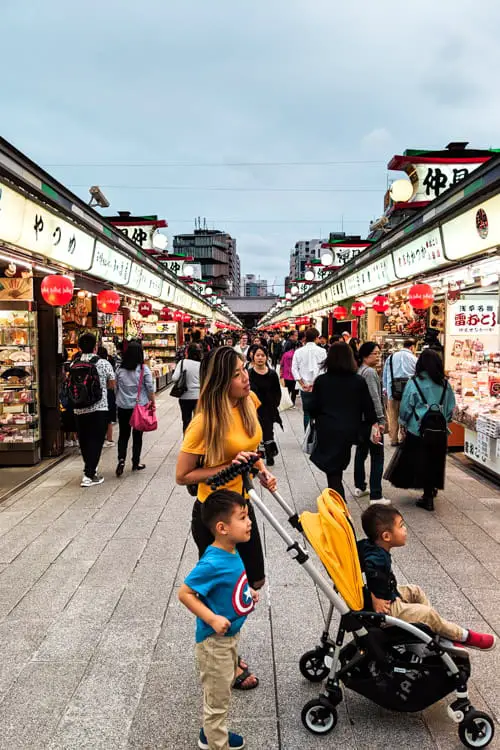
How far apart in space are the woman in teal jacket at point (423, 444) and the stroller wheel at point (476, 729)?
136 inches

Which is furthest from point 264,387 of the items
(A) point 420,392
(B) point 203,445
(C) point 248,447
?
(B) point 203,445

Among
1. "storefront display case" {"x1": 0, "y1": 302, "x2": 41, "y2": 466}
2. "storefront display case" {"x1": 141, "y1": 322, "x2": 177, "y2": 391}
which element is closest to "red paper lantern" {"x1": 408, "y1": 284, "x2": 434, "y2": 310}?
"storefront display case" {"x1": 0, "y1": 302, "x2": 41, "y2": 466}

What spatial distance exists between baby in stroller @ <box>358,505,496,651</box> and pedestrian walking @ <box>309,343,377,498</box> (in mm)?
2153

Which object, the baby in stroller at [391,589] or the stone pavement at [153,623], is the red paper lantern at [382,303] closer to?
the stone pavement at [153,623]

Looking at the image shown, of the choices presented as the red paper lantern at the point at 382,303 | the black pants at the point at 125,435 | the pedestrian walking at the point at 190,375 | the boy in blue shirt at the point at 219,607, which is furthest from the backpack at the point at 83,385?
the red paper lantern at the point at 382,303

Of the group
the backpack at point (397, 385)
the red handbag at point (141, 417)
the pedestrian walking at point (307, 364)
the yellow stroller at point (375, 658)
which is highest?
the pedestrian walking at point (307, 364)

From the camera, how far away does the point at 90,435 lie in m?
6.95

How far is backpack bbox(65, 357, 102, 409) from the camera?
22.0 feet

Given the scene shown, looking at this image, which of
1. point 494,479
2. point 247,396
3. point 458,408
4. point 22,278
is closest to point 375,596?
point 247,396

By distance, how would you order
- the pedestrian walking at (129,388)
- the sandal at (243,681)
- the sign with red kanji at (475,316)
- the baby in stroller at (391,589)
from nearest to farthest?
1. the baby in stroller at (391,589)
2. the sandal at (243,681)
3. the pedestrian walking at (129,388)
4. the sign with red kanji at (475,316)

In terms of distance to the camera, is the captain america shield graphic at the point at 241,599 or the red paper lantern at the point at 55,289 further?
the red paper lantern at the point at 55,289

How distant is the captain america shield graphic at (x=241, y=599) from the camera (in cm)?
232

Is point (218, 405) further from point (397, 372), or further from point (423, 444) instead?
point (397, 372)

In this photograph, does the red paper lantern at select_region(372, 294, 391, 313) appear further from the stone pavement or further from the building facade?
the building facade
